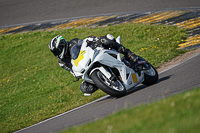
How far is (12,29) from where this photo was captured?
17.9m

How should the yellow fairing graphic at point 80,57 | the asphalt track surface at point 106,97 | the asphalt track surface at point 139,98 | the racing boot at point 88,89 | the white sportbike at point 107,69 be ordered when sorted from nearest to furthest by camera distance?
the asphalt track surface at point 139,98 → the asphalt track surface at point 106,97 → the white sportbike at point 107,69 → the yellow fairing graphic at point 80,57 → the racing boot at point 88,89

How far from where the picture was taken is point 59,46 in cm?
761

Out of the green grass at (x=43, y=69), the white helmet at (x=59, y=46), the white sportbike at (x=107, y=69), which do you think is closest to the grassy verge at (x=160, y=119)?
the white sportbike at (x=107, y=69)

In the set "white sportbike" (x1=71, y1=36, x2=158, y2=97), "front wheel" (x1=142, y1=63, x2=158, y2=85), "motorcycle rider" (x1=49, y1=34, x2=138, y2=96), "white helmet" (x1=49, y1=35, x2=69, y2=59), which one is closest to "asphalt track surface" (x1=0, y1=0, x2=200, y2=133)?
"front wheel" (x1=142, y1=63, x2=158, y2=85)

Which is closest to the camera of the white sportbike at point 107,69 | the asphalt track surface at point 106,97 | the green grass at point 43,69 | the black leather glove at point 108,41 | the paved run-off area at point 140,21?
the asphalt track surface at point 106,97

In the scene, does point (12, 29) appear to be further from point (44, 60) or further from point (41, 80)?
point (41, 80)

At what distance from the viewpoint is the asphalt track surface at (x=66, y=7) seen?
15.8 m

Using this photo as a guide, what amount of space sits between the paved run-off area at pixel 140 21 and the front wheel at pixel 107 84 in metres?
4.32

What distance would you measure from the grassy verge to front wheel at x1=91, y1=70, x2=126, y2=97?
206 centimetres

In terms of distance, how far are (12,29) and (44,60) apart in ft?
16.7

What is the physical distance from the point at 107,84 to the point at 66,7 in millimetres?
12323

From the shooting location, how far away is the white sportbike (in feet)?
22.8

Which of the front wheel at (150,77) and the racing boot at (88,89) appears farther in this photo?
the racing boot at (88,89)

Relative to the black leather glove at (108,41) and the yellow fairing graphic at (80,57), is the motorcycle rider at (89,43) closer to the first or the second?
the black leather glove at (108,41)
